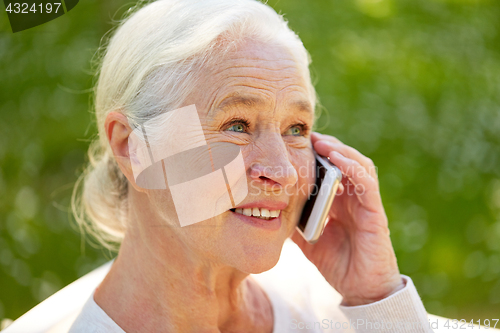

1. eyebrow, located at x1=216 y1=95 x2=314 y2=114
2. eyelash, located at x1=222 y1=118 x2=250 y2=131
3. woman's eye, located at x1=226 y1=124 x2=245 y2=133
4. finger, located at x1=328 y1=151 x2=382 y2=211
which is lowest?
finger, located at x1=328 y1=151 x2=382 y2=211

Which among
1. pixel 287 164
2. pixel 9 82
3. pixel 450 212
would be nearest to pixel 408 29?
pixel 450 212

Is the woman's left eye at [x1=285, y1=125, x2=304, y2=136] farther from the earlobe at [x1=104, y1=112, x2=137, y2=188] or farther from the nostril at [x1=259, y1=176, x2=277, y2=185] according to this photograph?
the earlobe at [x1=104, y1=112, x2=137, y2=188]

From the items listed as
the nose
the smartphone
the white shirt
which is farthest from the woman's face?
the white shirt

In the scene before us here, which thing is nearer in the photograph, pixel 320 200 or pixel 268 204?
pixel 268 204

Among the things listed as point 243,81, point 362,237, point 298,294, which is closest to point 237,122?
point 243,81

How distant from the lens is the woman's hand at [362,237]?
1984mm

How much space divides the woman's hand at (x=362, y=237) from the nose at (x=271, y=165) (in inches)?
17.2

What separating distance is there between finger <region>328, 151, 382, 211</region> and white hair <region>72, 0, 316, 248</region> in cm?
45

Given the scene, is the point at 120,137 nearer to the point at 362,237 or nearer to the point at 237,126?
the point at 237,126

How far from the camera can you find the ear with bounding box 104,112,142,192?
1.66 metres

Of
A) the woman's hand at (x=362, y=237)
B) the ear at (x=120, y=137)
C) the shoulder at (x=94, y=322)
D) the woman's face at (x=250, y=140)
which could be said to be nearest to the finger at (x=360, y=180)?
the woman's hand at (x=362, y=237)

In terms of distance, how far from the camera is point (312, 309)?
86.7 inches

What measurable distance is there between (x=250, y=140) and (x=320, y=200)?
0.46 meters

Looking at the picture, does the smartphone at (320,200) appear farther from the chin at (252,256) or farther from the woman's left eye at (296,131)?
the chin at (252,256)
